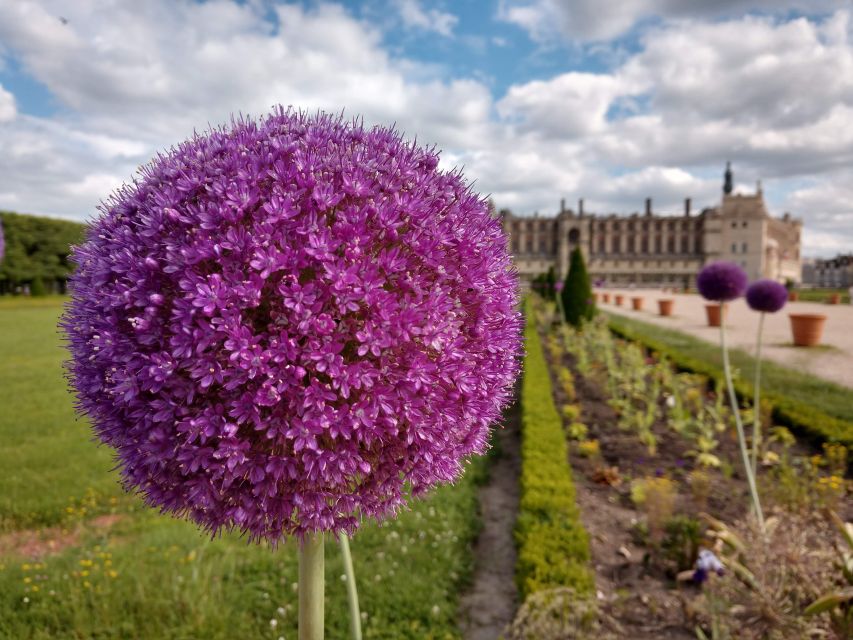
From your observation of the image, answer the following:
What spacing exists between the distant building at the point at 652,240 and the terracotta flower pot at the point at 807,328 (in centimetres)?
9807

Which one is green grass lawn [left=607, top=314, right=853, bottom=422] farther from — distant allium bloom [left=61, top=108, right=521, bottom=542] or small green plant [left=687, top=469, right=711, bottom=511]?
distant allium bloom [left=61, top=108, right=521, bottom=542]

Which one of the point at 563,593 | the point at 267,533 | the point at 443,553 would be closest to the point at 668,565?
the point at 563,593

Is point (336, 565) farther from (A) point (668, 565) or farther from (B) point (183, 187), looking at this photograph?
(B) point (183, 187)

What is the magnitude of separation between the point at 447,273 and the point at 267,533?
1.06 m

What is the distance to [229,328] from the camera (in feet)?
5.64

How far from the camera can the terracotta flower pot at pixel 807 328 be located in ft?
70.7

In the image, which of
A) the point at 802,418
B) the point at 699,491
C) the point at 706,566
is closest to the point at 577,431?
the point at 699,491

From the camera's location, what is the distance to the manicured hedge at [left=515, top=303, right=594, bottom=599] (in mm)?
5949

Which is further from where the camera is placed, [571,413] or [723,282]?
[571,413]

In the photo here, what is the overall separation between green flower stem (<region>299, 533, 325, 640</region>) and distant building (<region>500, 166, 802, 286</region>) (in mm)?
119908

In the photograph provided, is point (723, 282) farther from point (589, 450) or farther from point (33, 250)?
point (33, 250)

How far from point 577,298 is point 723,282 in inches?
746

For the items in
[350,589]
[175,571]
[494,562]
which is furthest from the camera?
[494,562]

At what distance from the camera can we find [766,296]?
7.77 meters
